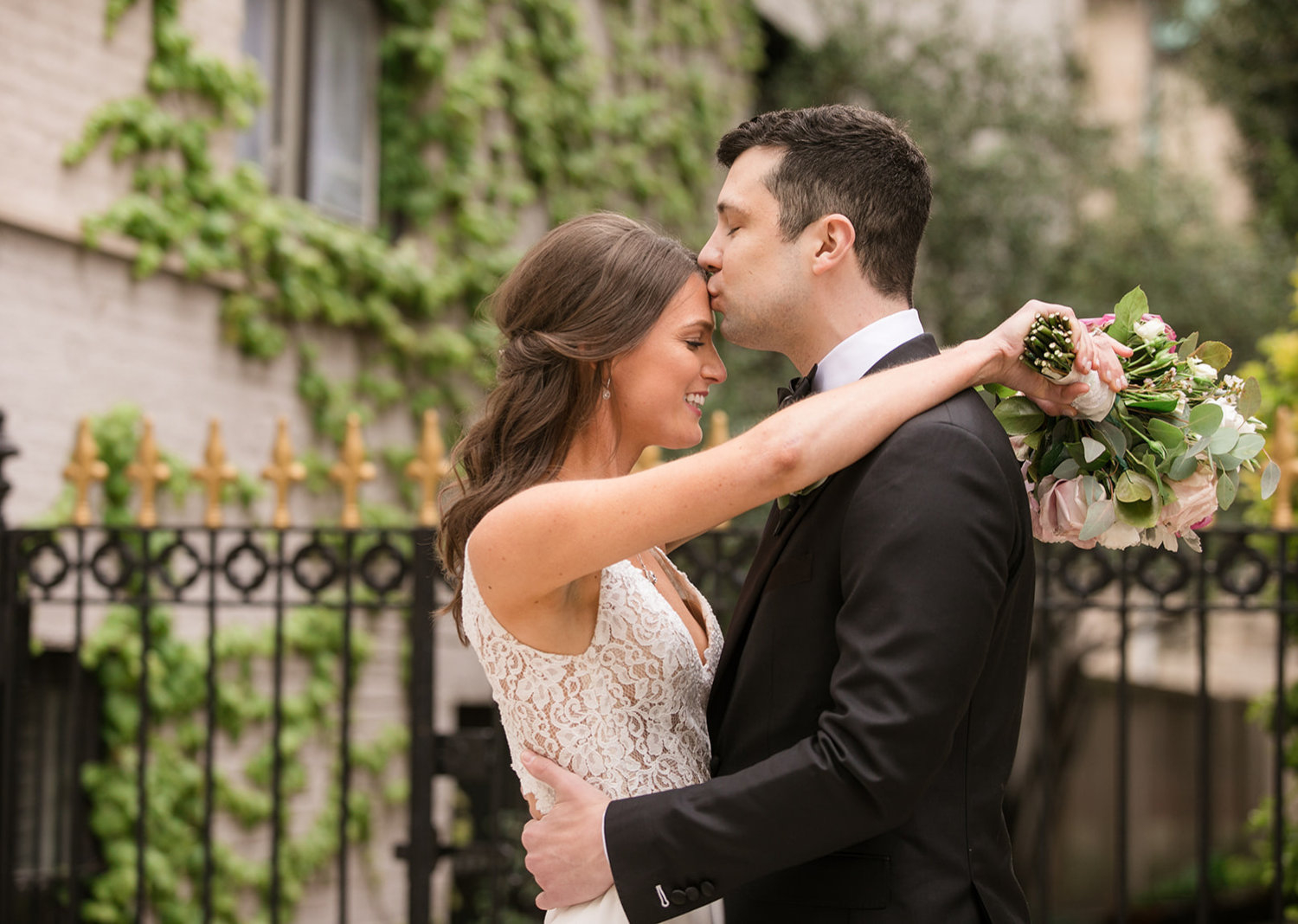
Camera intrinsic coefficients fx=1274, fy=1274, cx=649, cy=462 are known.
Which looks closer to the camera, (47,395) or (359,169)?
(47,395)

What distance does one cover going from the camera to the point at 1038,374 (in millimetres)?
2109

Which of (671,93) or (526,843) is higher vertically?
(671,93)

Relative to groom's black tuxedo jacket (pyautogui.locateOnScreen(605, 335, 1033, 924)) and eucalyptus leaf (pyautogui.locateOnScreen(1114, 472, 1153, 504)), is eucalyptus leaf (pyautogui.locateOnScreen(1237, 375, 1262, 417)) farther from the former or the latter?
groom's black tuxedo jacket (pyautogui.locateOnScreen(605, 335, 1033, 924))

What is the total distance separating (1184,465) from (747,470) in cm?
77

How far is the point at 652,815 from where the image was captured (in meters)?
2.01

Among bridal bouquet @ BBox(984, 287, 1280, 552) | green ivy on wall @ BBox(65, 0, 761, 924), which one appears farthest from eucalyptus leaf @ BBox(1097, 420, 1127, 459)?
green ivy on wall @ BBox(65, 0, 761, 924)

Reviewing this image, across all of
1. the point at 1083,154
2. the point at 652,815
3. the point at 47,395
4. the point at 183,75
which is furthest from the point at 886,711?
the point at 1083,154

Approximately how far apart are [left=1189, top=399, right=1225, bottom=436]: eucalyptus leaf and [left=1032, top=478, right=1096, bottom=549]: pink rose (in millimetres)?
222

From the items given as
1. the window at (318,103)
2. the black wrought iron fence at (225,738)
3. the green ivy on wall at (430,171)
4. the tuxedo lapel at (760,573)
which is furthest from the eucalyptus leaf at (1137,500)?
the window at (318,103)

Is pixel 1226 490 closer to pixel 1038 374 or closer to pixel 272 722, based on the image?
pixel 1038 374

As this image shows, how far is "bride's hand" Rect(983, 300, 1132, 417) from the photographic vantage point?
204 cm

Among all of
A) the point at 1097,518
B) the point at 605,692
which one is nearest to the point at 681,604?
the point at 605,692

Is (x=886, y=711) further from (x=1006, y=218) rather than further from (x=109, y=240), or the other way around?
(x=1006, y=218)

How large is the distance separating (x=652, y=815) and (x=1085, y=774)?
15.4m
